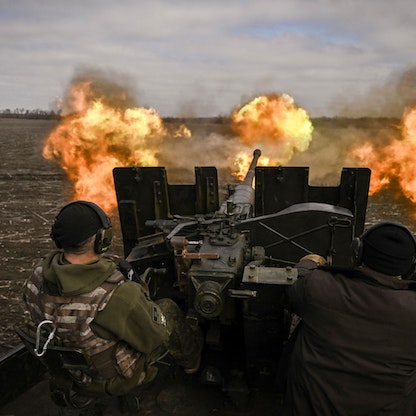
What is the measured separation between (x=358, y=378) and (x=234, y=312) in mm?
1700

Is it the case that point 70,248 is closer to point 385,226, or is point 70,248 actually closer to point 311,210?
point 385,226

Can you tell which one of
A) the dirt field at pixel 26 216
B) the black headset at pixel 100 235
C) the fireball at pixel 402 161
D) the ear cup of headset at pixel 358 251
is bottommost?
the dirt field at pixel 26 216

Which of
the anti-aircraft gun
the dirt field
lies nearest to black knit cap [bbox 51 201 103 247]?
the anti-aircraft gun

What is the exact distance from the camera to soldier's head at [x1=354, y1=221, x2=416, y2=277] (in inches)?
96.1

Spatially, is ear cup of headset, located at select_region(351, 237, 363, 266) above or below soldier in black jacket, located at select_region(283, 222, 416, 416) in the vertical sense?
above

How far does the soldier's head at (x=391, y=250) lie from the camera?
8.01ft

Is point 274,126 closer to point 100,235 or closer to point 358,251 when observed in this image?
point 358,251

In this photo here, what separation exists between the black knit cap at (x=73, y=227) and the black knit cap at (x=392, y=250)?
1733mm

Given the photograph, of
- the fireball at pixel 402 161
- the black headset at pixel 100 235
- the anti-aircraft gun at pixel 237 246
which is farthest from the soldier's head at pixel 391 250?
the fireball at pixel 402 161

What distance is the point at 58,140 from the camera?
19.6m

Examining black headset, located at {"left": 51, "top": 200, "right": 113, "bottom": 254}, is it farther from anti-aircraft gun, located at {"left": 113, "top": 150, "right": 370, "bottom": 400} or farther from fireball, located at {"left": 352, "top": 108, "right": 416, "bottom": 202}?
fireball, located at {"left": 352, "top": 108, "right": 416, "bottom": 202}

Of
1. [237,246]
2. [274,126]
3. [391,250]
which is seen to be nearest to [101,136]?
[274,126]

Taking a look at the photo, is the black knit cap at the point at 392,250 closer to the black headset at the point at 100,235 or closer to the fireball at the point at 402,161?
the black headset at the point at 100,235

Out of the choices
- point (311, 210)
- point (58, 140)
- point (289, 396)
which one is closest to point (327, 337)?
point (289, 396)
